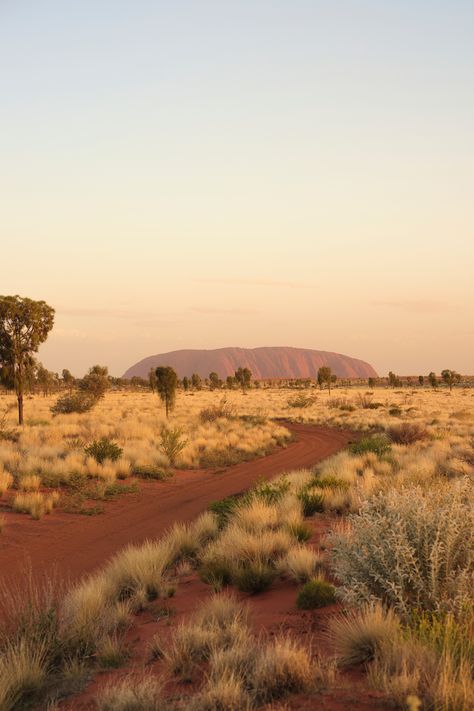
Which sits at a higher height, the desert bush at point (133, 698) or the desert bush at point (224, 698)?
the desert bush at point (224, 698)

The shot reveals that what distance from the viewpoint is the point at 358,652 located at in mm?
4945

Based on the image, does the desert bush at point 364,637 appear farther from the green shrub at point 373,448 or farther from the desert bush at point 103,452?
the desert bush at point 103,452

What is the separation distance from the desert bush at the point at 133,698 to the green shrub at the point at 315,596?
2.25 meters

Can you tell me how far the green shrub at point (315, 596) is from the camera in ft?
21.7

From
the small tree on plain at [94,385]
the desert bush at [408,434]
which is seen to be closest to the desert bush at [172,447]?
the desert bush at [408,434]

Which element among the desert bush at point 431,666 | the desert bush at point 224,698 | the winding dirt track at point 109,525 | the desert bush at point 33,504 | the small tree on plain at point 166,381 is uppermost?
the small tree on plain at point 166,381

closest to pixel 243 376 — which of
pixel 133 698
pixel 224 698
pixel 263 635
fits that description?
pixel 263 635

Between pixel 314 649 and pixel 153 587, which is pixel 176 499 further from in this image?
pixel 314 649

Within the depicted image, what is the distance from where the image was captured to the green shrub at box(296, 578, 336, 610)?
6.60 meters

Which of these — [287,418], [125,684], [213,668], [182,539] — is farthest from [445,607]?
[287,418]

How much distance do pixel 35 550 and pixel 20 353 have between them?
19.6 metres

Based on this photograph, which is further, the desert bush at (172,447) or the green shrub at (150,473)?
the desert bush at (172,447)

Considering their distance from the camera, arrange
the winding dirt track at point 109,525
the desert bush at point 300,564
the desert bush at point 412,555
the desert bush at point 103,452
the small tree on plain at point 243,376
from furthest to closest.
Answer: the small tree on plain at point 243,376
the desert bush at point 103,452
the winding dirt track at point 109,525
the desert bush at point 300,564
the desert bush at point 412,555

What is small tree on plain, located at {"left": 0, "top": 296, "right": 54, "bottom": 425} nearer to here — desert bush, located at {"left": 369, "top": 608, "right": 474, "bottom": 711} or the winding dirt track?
the winding dirt track
